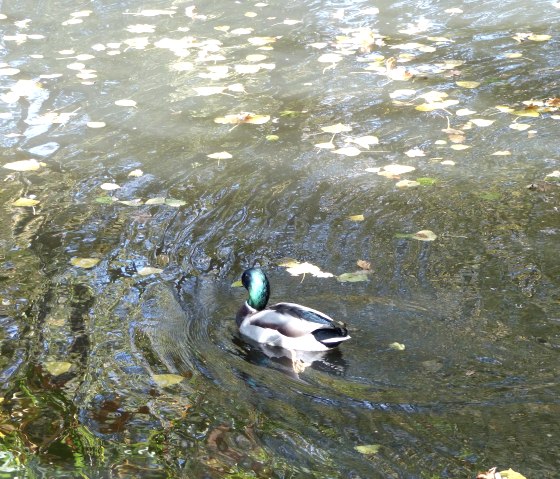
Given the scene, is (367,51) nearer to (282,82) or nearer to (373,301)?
(282,82)

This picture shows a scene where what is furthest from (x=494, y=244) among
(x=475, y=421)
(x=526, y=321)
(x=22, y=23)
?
(x=22, y=23)

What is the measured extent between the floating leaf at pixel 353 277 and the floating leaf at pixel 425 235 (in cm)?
54

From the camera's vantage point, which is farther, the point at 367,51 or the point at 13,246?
the point at 367,51

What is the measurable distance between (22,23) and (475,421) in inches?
345

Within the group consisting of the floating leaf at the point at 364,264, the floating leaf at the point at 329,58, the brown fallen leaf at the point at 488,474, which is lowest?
the floating leaf at the point at 329,58

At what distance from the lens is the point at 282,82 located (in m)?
8.57

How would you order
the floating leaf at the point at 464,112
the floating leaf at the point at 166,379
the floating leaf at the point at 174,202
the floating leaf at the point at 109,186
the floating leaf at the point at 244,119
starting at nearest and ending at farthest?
the floating leaf at the point at 166,379
the floating leaf at the point at 174,202
the floating leaf at the point at 109,186
the floating leaf at the point at 464,112
the floating leaf at the point at 244,119

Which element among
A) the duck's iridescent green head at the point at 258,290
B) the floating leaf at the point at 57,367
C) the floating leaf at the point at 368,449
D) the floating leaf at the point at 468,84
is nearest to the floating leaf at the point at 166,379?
the floating leaf at the point at 57,367

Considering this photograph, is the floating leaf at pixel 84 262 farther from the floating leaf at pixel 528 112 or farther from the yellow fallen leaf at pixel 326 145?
the floating leaf at pixel 528 112

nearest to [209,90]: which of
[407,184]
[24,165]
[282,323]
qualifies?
[24,165]

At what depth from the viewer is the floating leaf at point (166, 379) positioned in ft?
13.9

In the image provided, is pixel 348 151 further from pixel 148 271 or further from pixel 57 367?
pixel 57 367

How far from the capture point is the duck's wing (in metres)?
4.55

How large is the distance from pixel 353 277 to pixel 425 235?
0.69 meters
